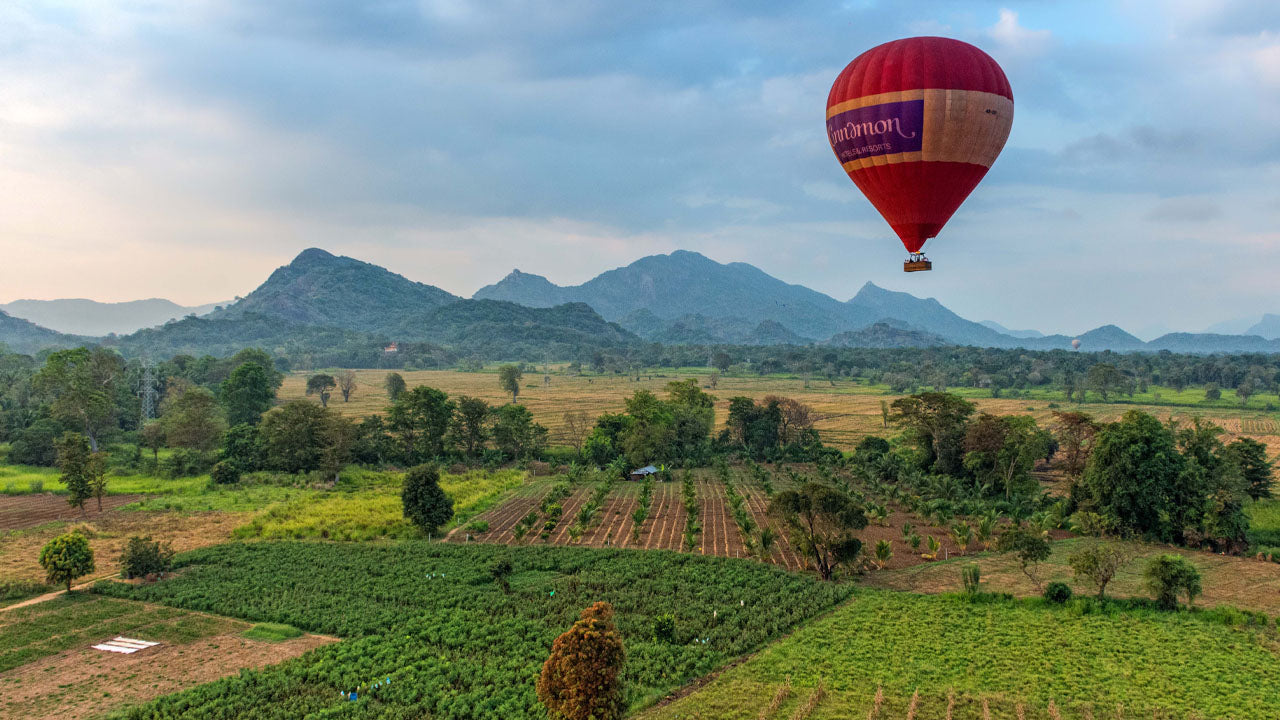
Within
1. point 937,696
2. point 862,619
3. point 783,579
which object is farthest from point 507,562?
point 937,696

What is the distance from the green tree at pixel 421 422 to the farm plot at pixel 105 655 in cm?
3138

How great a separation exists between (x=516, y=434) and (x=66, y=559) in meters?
32.8

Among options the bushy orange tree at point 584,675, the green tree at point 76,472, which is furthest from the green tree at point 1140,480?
the green tree at point 76,472

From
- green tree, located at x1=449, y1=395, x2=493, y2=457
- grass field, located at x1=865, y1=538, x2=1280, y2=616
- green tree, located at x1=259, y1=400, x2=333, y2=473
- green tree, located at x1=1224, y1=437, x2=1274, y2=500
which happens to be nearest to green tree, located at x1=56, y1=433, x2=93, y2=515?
green tree, located at x1=259, y1=400, x2=333, y2=473

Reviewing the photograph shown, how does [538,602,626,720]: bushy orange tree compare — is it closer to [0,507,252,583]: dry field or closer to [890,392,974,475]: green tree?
[0,507,252,583]: dry field

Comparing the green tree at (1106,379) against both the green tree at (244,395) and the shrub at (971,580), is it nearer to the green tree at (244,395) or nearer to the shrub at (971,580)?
the shrub at (971,580)

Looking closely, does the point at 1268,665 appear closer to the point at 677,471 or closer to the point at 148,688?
the point at 148,688

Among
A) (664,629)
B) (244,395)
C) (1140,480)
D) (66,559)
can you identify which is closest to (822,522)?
(664,629)

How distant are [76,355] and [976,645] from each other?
83007 mm

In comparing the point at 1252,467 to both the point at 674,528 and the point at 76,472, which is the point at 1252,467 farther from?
the point at 76,472

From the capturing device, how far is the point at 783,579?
24.7 m

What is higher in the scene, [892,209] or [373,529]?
[892,209]

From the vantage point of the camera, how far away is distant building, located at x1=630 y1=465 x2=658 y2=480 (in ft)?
163

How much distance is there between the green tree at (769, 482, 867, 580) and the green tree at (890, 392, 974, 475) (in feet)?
79.4
